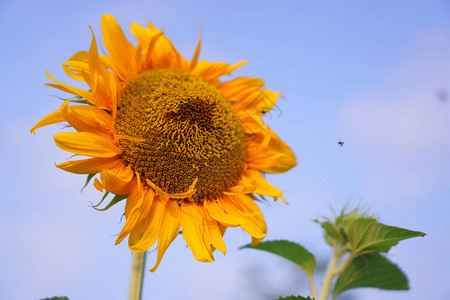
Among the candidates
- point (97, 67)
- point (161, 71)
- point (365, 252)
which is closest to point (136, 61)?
point (161, 71)

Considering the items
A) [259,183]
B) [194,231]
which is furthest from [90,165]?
[259,183]

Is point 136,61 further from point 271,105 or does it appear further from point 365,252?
point 365,252

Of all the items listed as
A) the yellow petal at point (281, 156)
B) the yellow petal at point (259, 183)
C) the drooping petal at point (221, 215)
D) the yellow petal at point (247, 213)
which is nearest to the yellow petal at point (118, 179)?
the drooping petal at point (221, 215)

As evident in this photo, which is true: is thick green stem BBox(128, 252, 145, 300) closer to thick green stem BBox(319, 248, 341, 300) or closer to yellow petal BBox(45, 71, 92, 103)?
yellow petal BBox(45, 71, 92, 103)

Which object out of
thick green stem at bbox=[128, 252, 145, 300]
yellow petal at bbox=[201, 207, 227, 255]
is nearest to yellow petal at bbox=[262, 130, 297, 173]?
yellow petal at bbox=[201, 207, 227, 255]

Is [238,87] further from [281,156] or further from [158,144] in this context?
[158,144]

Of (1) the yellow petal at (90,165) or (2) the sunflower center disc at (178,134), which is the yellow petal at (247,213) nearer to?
(2) the sunflower center disc at (178,134)
